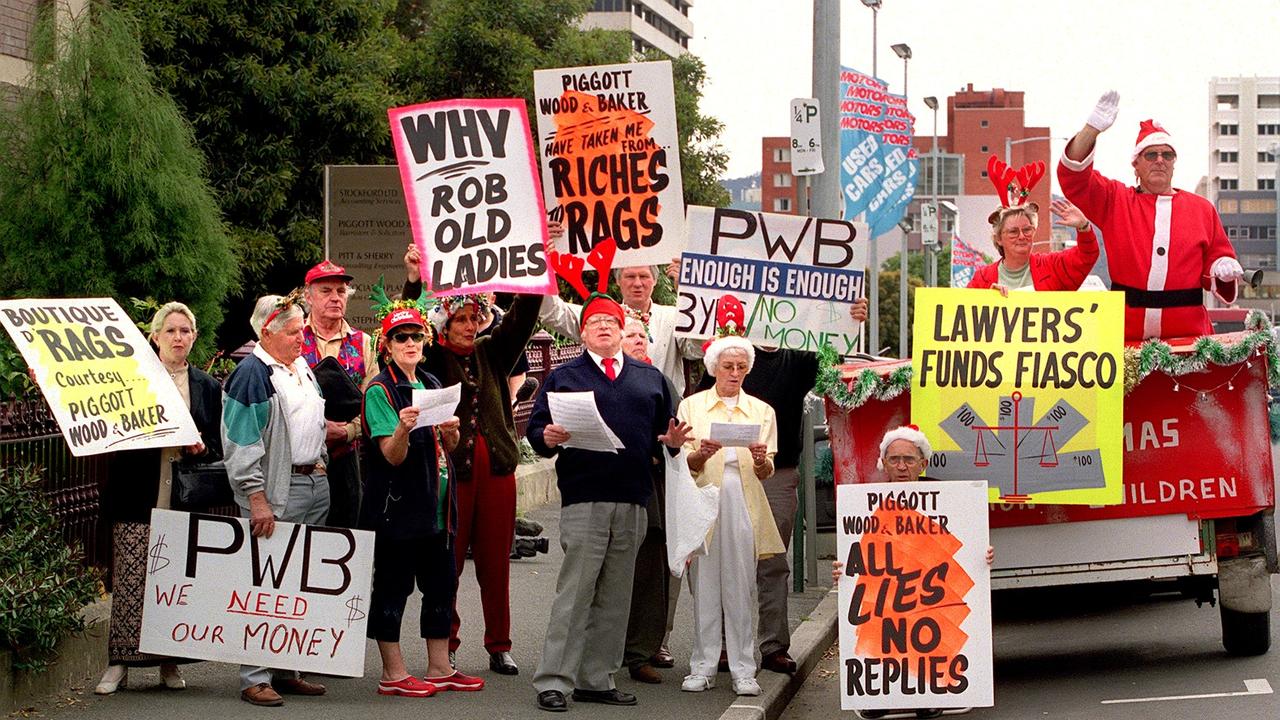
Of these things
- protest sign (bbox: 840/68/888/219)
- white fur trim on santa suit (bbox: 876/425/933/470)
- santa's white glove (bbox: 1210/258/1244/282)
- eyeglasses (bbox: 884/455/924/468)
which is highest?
protest sign (bbox: 840/68/888/219)

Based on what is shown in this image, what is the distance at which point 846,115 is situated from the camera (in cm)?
2311

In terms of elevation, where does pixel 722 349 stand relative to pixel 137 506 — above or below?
above

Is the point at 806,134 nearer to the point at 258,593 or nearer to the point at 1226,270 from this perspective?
the point at 1226,270

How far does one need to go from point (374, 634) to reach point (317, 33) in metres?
20.1

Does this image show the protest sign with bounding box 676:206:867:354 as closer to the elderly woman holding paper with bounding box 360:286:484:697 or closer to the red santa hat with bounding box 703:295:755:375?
the red santa hat with bounding box 703:295:755:375

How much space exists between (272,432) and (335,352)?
0.79 meters

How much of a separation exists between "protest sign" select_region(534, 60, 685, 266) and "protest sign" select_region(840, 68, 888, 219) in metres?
13.1

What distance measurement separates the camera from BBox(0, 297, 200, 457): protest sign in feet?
26.0

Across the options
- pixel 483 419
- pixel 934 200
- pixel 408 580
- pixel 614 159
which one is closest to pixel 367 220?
pixel 614 159

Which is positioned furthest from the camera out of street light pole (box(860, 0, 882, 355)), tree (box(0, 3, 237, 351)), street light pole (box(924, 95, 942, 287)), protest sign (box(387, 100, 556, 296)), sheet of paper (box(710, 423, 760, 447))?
street light pole (box(924, 95, 942, 287))

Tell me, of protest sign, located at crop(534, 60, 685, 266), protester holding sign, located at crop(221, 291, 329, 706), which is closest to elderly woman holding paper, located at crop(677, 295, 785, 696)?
protest sign, located at crop(534, 60, 685, 266)

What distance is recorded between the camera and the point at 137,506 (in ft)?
27.6

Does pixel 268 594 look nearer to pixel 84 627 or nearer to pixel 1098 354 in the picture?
pixel 84 627

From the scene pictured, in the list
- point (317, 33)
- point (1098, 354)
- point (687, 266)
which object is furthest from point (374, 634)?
point (317, 33)
